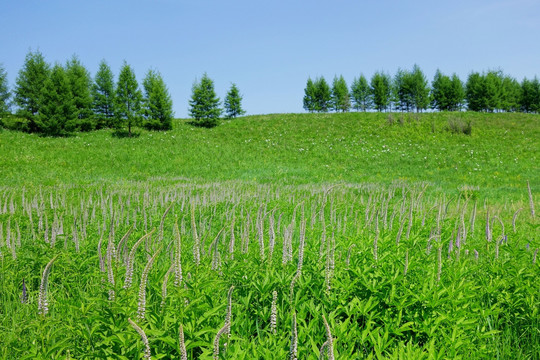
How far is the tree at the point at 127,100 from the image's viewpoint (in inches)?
1609

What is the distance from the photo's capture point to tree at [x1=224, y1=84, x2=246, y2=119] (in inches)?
2378

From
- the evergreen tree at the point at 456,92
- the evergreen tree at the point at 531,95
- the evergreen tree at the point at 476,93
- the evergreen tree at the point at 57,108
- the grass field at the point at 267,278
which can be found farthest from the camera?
the evergreen tree at the point at 531,95

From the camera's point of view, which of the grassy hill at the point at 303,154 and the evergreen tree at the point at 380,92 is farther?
the evergreen tree at the point at 380,92

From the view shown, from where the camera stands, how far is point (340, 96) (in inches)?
3182

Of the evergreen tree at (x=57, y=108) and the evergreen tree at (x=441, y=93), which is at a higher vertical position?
the evergreen tree at (x=441, y=93)

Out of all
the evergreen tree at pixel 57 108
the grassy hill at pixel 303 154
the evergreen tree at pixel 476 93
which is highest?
the evergreen tree at pixel 476 93

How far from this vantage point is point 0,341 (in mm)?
2971

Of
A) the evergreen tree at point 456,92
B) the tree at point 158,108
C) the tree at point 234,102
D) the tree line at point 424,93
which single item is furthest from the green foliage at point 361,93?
the tree at point 158,108

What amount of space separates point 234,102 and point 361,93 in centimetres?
3880

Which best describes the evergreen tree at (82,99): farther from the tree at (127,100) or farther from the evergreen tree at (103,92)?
the tree at (127,100)

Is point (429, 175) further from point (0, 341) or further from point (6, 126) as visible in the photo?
point (6, 126)

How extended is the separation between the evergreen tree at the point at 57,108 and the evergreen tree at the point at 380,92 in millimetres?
60997

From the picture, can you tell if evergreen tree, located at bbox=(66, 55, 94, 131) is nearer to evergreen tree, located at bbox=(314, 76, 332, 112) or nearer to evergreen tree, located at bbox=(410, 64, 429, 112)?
evergreen tree, located at bbox=(314, 76, 332, 112)

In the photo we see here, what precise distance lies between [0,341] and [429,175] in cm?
2515
